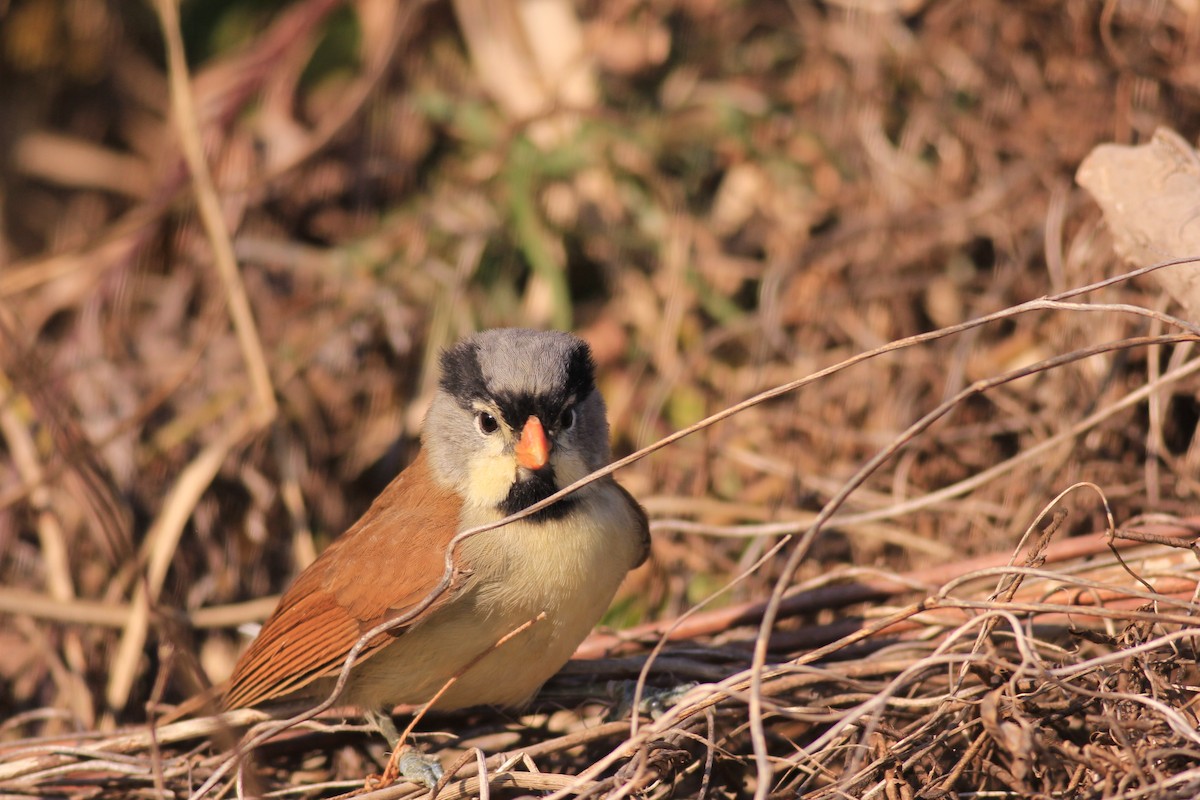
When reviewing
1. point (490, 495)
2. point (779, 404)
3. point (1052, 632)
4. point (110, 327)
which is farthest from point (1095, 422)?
point (110, 327)

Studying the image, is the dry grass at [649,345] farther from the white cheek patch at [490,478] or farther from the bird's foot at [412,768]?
the white cheek patch at [490,478]

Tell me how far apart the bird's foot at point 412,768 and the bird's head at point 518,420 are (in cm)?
65

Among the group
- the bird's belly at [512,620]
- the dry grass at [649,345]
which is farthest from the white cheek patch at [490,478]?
the dry grass at [649,345]

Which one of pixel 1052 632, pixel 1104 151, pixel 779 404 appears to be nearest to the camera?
pixel 1052 632

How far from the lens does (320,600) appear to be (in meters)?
3.36

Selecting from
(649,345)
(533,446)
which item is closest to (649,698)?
(533,446)

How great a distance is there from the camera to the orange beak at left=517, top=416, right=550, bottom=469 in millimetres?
3035

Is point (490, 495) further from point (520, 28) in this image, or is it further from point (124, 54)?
point (124, 54)

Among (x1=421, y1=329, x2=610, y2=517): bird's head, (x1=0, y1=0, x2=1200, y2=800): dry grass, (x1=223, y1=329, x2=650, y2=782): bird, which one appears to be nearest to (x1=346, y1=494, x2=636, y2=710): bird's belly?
(x1=223, y1=329, x2=650, y2=782): bird

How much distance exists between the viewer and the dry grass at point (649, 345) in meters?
3.03

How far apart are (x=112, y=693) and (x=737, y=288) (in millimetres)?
2902

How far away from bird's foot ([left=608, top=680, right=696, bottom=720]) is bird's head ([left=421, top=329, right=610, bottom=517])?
57 centimetres

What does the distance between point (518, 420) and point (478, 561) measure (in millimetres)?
393

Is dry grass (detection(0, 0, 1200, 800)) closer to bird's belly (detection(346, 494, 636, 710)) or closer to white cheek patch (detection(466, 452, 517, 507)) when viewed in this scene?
bird's belly (detection(346, 494, 636, 710))
